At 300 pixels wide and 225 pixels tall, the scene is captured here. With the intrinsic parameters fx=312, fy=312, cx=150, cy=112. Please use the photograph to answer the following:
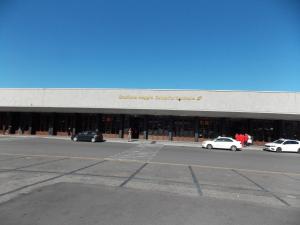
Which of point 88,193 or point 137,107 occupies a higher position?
point 137,107

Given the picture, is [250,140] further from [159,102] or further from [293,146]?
[159,102]

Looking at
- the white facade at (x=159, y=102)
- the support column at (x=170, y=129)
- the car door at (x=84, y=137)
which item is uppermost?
the white facade at (x=159, y=102)

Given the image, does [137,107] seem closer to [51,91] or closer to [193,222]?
[51,91]

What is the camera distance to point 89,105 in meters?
39.5

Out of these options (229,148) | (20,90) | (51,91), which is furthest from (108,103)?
(229,148)

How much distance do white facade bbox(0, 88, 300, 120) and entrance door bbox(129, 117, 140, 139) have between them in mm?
2399

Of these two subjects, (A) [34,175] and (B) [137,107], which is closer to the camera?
(A) [34,175]

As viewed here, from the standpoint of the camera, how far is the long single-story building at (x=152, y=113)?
120 ft

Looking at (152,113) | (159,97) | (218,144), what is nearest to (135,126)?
(152,113)

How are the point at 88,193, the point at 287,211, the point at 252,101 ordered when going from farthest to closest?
1. the point at 252,101
2. the point at 88,193
3. the point at 287,211

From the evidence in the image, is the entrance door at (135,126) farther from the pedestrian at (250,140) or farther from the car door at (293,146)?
the car door at (293,146)

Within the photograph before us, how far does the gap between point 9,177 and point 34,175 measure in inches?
33.0

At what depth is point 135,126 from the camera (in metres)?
43.3

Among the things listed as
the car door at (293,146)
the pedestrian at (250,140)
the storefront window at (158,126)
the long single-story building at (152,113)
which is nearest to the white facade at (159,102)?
the long single-story building at (152,113)
